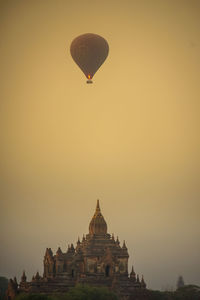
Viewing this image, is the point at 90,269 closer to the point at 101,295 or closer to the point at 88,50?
the point at 101,295

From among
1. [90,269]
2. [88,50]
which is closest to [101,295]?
[90,269]

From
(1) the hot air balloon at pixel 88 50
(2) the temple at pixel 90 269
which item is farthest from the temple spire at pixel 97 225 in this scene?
(1) the hot air balloon at pixel 88 50

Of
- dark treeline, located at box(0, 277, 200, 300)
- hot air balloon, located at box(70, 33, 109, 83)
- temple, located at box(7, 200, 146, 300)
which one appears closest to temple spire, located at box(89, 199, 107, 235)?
temple, located at box(7, 200, 146, 300)

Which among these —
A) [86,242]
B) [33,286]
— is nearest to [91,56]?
[86,242]

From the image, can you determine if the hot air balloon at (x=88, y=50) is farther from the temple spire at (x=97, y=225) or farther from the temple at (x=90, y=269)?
the temple at (x=90, y=269)

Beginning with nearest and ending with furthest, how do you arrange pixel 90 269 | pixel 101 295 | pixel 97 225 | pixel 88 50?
pixel 101 295 < pixel 90 269 < pixel 97 225 < pixel 88 50

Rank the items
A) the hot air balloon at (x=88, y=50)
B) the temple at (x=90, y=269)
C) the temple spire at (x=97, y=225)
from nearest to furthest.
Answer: the temple at (x=90, y=269) → the temple spire at (x=97, y=225) → the hot air balloon at (x=88, y=50)
